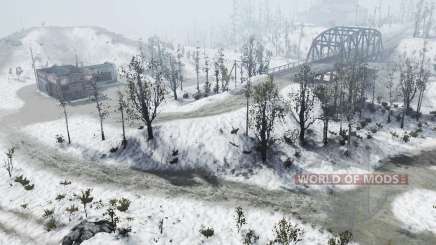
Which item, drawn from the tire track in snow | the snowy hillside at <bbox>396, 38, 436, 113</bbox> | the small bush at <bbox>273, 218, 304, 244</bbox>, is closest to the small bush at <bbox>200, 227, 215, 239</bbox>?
the small bush at <bbox>273, 218, 304, 244</bbox>

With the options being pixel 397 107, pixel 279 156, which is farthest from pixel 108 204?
pixel 397 107

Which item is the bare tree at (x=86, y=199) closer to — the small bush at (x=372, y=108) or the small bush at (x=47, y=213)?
the small bush at (x=47, y=213)

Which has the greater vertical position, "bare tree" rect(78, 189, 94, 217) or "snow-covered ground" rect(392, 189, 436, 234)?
"bare tree" rect(78, 189, 94, 217)

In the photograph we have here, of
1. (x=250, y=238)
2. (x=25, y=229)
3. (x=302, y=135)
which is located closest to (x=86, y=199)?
(x=25, y=229)

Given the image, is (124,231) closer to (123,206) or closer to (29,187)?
(123,206)

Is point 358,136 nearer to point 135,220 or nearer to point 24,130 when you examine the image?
point 135,220

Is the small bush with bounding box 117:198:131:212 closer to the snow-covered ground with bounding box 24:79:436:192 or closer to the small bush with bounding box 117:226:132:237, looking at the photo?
the small bush with bounding box 117:226:132:237

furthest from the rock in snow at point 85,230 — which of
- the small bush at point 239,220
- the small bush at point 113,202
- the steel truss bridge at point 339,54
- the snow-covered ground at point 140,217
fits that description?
the steel truss bridge at point 339,54
